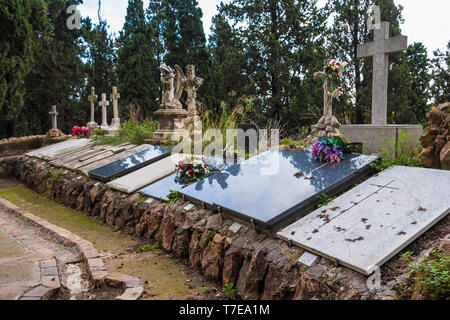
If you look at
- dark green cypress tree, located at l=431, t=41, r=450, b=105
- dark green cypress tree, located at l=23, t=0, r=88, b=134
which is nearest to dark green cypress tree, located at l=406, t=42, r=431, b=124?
dark green cypress tree, located at l=431, t=41, r=450, b=105

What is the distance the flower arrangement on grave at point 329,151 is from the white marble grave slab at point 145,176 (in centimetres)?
210

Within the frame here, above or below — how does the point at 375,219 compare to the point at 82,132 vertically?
below

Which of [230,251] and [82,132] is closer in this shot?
[230,251]

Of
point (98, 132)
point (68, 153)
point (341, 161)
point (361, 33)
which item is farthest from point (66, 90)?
point (341, 161)

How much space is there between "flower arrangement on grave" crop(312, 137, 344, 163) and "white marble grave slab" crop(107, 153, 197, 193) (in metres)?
2.10

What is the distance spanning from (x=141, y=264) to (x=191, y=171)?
1.52m

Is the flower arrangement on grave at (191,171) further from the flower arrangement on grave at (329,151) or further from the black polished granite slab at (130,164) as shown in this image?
the flower arrangement on grave at (329,151)

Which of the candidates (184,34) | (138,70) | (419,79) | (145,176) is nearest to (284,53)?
(419,79)

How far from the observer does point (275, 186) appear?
3648mm

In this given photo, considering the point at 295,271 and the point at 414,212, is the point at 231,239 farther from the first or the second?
the point at 414,212

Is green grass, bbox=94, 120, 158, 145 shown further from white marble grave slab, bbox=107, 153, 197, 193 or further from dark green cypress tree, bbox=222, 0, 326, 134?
dark green cypress tree, bbox=222, 0, 326, 134

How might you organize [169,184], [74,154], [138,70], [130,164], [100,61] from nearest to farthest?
[169,184]
[130,164]
[74,154]
[138,70]
[100,61]

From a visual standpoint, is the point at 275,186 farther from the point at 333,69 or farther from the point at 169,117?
the point at 169,117

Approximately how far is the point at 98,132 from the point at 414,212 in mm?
9369
